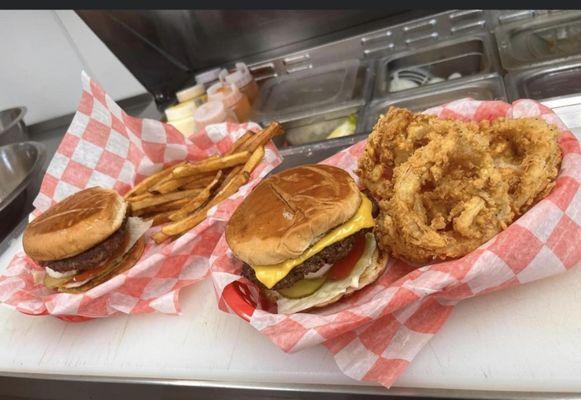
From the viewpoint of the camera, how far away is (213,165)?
2.30 metres

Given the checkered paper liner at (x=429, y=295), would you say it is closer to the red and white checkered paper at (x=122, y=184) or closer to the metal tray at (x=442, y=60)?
the red and white checkered paper at (x=122, y=184)

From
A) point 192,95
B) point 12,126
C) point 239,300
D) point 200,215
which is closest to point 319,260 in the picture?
point 239,300

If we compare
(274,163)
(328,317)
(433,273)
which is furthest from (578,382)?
(274,163)

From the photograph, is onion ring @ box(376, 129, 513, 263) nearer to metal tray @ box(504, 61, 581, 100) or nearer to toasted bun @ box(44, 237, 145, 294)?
metal tray @ box(504, 61, 581, 100)

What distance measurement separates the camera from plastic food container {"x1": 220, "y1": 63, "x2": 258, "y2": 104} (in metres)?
3.50

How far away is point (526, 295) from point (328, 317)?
702 mm

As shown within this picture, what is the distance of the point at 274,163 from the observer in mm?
2348

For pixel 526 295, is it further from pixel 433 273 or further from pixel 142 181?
pixel 142 181

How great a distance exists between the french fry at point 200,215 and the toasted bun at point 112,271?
0.16 m

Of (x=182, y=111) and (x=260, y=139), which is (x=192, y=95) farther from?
(x=260, y=139)

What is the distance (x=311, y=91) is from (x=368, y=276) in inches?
85.1

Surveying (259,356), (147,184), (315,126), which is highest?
(147,184)

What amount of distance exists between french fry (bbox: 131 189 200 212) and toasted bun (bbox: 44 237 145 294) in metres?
0.22

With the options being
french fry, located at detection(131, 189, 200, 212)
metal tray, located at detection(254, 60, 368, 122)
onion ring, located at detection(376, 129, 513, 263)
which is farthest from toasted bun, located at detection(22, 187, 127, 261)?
metal tray, located at detection(254, 60, 368, 122)
